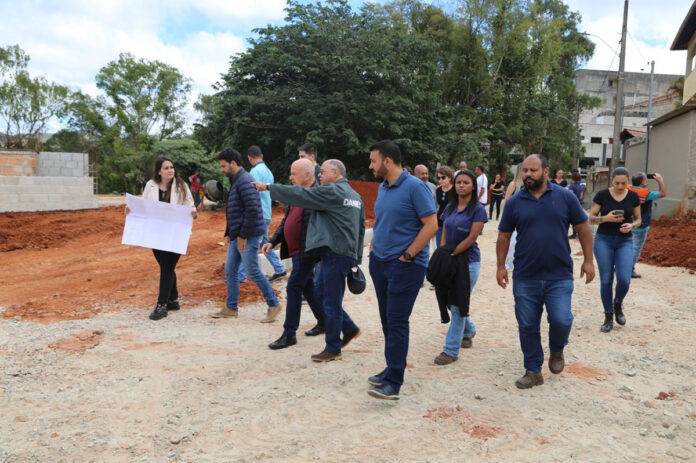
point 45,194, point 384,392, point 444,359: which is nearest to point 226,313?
point 444,359

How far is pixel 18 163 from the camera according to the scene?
16.0 meters

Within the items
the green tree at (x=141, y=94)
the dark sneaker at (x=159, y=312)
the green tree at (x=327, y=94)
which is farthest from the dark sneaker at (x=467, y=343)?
the green tree at (x=141, y=94)

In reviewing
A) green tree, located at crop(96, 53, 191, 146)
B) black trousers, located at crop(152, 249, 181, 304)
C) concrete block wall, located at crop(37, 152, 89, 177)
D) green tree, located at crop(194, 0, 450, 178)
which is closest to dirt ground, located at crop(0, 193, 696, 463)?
black trousers, located at crop(152, 249, 181, 304)

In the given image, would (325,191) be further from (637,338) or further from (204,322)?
(637,338)

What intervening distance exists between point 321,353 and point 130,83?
49766mm

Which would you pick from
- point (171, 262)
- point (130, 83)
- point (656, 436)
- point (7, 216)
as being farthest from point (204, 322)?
point (130, 83)

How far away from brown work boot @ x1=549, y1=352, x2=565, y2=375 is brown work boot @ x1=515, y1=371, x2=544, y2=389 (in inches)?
7.4

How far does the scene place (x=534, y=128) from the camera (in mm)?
30016

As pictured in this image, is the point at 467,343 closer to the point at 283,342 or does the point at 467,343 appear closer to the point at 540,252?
the point at 540,252

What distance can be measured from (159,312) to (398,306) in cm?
360

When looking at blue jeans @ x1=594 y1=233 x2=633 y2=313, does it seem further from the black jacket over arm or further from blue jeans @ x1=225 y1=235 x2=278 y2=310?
blue jeans @ x1=225 y1=235 x2=278 y2=310

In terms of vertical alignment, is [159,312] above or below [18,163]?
below

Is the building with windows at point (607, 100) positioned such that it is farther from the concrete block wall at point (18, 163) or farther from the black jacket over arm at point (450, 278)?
the black jacket over arm at point (450, 278)

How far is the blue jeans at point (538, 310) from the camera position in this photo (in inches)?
160
